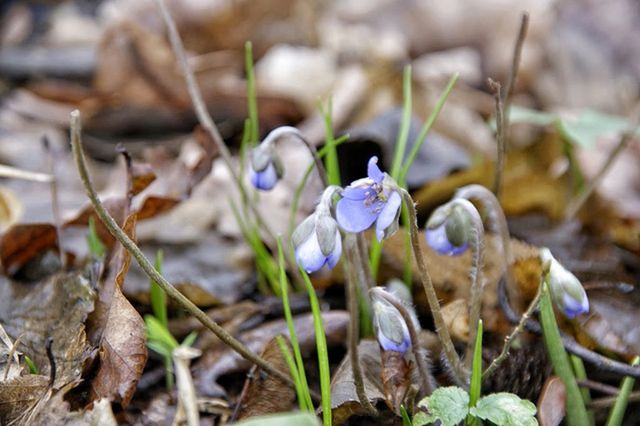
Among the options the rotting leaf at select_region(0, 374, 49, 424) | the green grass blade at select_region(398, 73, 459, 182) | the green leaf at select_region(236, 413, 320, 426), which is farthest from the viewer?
the green grass blade at select_region(398, 73, 459, 182)

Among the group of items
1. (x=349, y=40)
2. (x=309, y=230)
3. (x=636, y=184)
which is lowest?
(x=636, y=184)

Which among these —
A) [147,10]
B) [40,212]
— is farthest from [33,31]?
[40,212]

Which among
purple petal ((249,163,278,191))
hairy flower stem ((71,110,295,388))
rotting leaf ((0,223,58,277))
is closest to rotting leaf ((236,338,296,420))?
hairy flower stem ((71,110,295,388))

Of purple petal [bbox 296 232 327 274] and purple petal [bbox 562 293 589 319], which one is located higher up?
purple petal [bbox 296 232 327 274]

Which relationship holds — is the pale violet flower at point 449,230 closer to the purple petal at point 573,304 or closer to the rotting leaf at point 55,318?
the purple petal at point 573,304

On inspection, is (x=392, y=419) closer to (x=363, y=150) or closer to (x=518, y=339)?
(x=518, y=339)

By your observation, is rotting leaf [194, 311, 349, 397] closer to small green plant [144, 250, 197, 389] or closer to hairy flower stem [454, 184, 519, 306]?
small green plant [144, 250, 197, 389]
